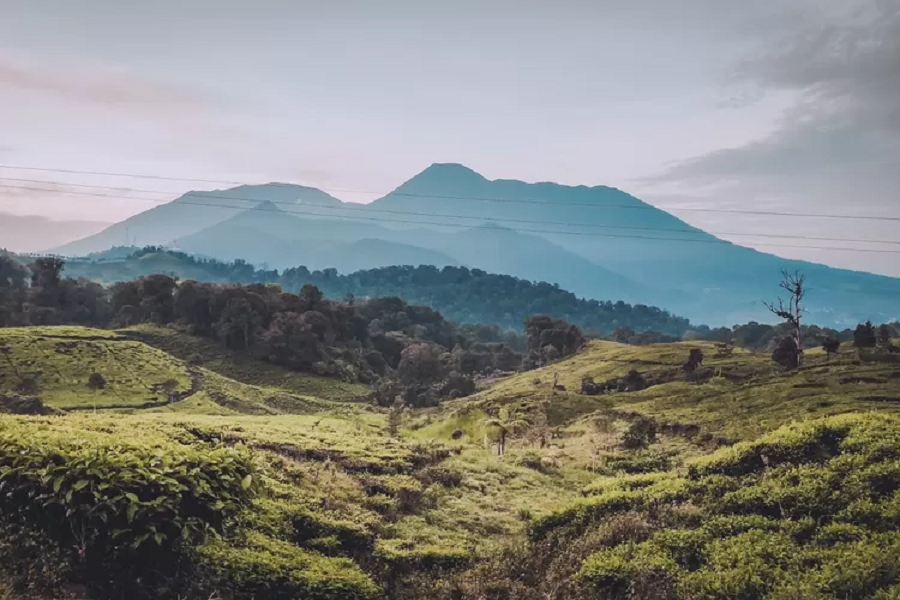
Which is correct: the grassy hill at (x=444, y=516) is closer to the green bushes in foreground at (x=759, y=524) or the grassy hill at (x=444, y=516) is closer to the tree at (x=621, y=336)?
the green bushes in foreground at (x=759, y=524)

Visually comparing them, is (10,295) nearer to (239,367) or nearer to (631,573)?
(239,367)

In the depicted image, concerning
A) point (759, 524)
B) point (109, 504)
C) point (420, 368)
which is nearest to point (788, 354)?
point (759, 524)

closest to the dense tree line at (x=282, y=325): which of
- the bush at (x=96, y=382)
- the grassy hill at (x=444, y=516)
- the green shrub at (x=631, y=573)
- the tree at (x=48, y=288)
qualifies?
the tree at (x=48, y=288)

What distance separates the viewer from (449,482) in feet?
50.3

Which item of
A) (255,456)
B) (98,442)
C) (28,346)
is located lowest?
(28,346)

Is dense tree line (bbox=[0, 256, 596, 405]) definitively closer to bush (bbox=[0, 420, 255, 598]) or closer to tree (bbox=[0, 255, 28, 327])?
tree (bbox=[0, 255, 28, 327])

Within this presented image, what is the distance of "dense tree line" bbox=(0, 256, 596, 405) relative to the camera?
75.9 metres

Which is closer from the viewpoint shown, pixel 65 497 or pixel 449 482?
pixel 65 497

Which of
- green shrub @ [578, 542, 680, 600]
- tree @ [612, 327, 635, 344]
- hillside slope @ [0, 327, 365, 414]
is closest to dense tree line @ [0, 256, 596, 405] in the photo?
hillside slope @ [0, 327, 365, 414]

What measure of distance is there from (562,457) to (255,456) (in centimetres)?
1266

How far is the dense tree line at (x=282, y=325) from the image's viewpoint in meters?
75.9

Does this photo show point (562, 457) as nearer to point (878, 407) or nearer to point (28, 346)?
point (878, 407)

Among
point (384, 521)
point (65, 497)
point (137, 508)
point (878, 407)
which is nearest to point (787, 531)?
point (384, 521)

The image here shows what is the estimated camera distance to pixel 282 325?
255ft
